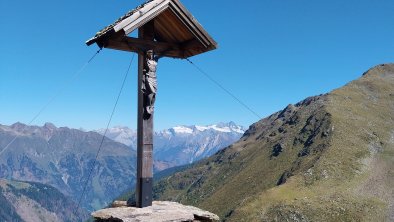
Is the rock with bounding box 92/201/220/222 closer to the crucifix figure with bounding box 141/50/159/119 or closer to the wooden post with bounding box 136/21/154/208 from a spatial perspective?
the wooden post with bounding box 136/21/154/208

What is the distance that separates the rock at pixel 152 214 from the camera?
1049 cm

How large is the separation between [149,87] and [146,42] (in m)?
1.36

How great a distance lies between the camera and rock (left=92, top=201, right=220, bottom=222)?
34.4ft

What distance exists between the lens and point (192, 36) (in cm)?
1282

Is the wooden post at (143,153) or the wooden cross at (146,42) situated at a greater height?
the wooden cross at (146,42)

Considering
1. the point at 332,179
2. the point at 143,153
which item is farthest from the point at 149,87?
the point at 332,179

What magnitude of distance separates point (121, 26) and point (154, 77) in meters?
1.68

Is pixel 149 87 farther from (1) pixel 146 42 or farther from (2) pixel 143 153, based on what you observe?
(2) pixel 143 153

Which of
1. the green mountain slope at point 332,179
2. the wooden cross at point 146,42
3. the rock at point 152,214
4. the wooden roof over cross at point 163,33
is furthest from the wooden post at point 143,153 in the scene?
the green mountain slope at point 332,179

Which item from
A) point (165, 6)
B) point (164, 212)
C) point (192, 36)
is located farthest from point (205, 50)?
point (164, 212)

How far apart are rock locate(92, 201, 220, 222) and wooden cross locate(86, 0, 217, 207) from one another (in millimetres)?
453

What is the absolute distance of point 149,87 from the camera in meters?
11.6

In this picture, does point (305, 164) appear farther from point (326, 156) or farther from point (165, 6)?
point (165, 6)

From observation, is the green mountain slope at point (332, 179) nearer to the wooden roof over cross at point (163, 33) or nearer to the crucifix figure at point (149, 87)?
the wooden roof over cross at point (163, 33)
